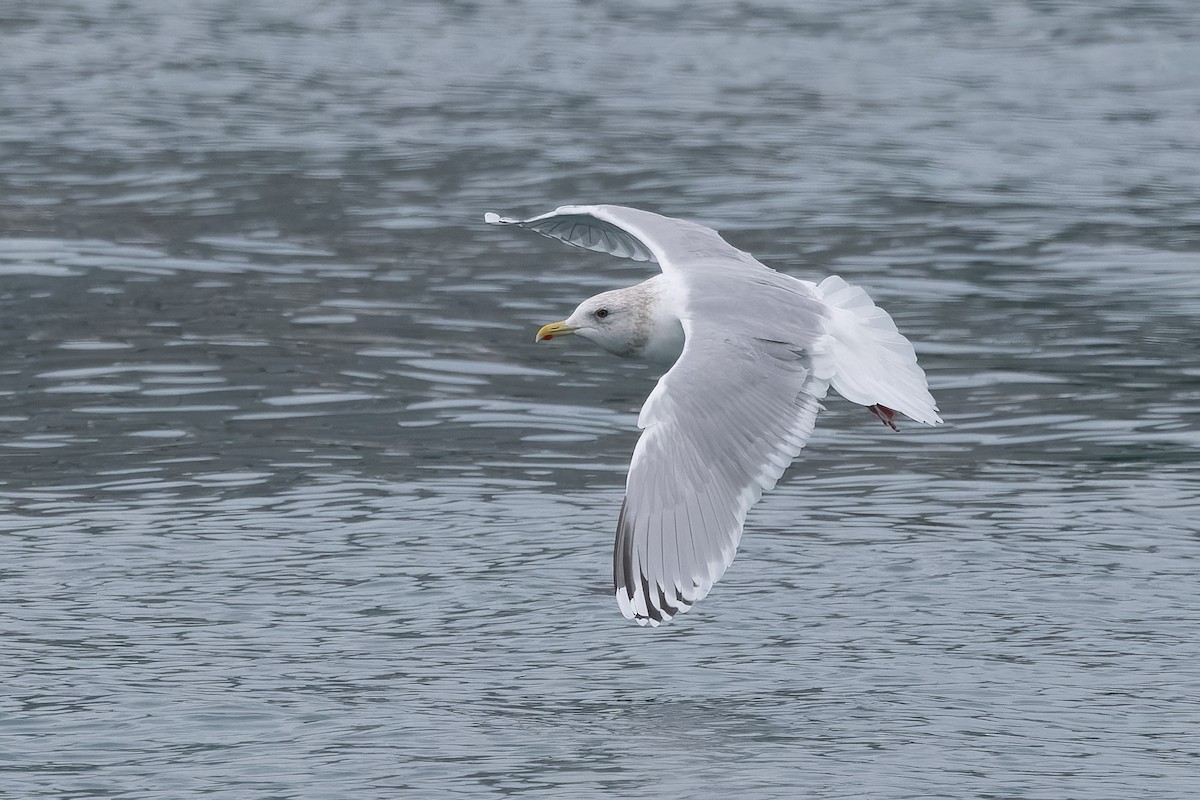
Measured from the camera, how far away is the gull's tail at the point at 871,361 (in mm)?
6582

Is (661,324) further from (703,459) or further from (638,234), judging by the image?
(703,459)

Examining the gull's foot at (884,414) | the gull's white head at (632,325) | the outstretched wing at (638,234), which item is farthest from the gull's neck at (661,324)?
the gull's foot at (884,414)

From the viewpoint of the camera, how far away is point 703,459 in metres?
6.18

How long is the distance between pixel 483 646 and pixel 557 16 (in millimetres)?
15882

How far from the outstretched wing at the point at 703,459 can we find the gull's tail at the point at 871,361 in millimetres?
118

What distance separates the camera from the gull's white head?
24.3 ft

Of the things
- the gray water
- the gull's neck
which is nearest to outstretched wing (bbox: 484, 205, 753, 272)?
the gull's neck

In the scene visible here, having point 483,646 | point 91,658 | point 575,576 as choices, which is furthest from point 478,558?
point 91,658

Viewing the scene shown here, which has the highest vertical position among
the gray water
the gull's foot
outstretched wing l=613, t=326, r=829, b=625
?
outstretched wing l=613, t=326, r=829, b=625

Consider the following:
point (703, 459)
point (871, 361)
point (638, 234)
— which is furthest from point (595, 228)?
point (703, 459)

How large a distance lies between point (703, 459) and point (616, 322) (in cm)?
150

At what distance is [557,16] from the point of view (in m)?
22.0

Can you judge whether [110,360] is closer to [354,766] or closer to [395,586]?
[395,586]

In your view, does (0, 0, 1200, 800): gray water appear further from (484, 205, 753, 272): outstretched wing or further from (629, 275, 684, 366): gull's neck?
(484, 205, 753, 272): outstretched wing
